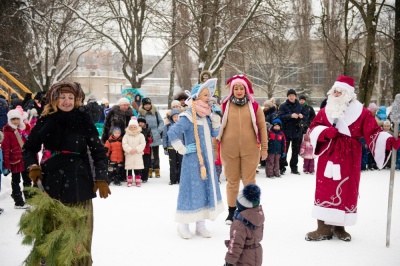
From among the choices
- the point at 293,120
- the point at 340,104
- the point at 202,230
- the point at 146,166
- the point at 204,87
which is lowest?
the point at 202,230

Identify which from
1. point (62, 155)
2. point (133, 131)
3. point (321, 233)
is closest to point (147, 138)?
point (133, 131)

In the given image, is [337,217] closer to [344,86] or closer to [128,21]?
[344,86]

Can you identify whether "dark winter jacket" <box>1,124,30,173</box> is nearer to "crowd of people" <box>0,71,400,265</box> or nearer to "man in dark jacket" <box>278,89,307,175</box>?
"crowd of people" <box>0,71,400,265</box>

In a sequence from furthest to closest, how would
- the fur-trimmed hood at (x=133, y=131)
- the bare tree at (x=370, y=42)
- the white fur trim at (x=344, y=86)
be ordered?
the bare tree at (x=370, y=42), the fur-trimmed hood at (x=133, y=131), the white fur trim at (x=344, y=86)

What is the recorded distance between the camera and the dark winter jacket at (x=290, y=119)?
1048cm

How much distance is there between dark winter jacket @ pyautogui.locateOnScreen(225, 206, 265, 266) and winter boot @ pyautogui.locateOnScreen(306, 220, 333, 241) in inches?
76.0

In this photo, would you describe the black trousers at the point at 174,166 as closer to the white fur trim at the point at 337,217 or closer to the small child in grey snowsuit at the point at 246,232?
the white fur trim at the point at 337,217

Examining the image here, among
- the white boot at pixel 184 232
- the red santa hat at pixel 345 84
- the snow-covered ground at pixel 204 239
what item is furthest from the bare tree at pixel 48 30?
the red santa hat at pixel 345 84

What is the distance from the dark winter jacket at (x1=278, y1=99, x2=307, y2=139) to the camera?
412 inches

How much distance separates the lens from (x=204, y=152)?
5.48m

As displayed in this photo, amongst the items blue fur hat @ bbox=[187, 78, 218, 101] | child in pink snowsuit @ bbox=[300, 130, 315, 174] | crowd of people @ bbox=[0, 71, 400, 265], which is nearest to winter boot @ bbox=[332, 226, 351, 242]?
crowd of people @ bbox=[0, 71, 400, 265]

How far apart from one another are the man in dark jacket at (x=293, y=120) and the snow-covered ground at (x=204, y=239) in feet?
7.79

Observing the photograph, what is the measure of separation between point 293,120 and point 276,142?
34.7 inches

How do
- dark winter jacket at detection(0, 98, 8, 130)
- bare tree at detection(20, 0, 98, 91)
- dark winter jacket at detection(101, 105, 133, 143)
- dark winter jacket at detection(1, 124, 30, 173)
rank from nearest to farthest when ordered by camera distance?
dark winter jacket at detection(1, 124, 30, 173) → dark winter jacket at detection(101, 105, 133, 143) → dark winter jacket at detection(0, 98, 8, 130) → bare tree at detection(20, 0, 98, 91)
